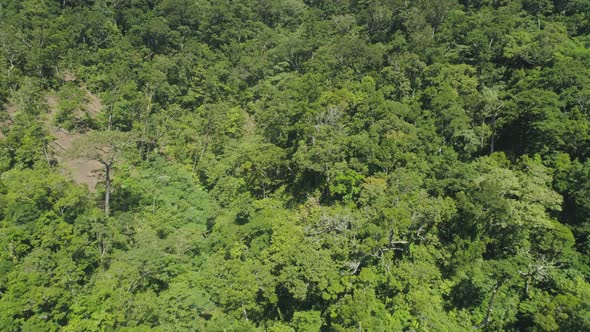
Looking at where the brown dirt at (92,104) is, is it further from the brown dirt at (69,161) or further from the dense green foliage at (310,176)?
the brown dirt at (69,161)

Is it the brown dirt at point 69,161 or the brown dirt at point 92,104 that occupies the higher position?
the brown dirt at point 92,104

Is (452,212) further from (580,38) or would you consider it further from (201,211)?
(580,38)

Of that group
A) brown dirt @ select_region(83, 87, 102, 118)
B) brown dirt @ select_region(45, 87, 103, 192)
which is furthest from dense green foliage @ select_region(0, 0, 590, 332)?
brown dirt @ select_region(45, 87, 103, 192)

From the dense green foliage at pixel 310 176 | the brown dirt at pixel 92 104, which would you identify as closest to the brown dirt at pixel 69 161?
the dense green foliage at pixel 310 176

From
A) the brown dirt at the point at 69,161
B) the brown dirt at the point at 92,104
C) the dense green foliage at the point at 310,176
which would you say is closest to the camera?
the dense green foliage at the point at 310,176

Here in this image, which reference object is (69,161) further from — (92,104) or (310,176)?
(310,176)

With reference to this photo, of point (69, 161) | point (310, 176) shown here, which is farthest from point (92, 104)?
point (310, 176)

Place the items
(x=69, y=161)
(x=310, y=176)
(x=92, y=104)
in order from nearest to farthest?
(x=310, y=176), (x=69, y=161), (x=92, y=104)

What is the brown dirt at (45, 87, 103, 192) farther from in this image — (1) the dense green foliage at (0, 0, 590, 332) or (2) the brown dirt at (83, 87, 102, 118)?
(2) the brown dirt at (83, 87, 102, 118)

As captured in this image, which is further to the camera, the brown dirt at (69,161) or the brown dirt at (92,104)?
the brown dirt at (92,104)
